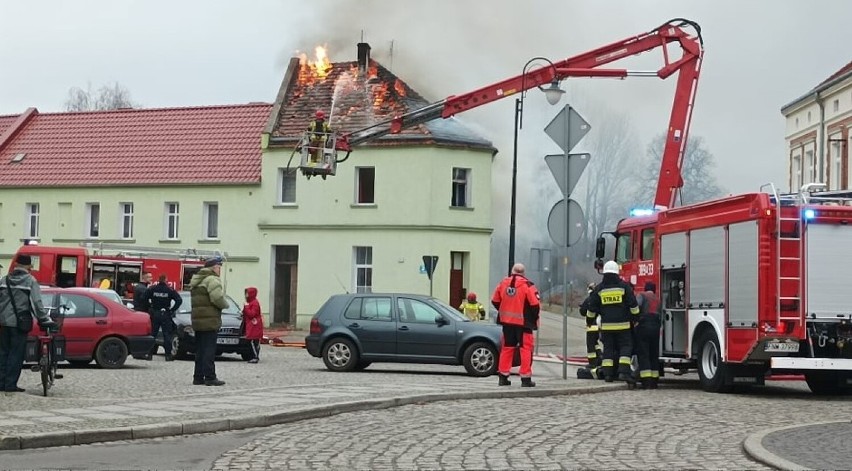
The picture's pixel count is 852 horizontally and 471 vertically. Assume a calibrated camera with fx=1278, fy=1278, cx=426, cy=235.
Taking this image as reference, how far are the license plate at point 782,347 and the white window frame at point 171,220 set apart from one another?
34.5 metres

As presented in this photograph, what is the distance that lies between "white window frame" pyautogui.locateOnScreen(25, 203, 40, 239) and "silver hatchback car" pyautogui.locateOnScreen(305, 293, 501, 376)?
1237 inches

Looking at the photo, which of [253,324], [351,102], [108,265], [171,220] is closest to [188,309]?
[253,324]

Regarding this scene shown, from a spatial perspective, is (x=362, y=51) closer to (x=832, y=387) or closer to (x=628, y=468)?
(x=832, y=387)

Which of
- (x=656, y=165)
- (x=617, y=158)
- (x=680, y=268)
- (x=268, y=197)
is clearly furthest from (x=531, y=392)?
(x=268, y=197)

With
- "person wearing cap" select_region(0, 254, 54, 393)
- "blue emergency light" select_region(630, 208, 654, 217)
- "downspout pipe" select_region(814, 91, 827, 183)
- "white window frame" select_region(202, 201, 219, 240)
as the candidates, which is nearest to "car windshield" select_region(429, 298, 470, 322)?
"blue emergency light" select_region(630, 208, 654, 217)

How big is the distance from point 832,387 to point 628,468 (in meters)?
10.8

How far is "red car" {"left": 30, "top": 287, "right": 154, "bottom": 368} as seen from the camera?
73.0 ft

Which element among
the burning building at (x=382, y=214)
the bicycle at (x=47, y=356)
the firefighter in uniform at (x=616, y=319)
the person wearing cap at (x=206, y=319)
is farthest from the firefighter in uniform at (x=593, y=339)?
the burning building at (x=382, y=214)

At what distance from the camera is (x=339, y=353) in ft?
75.9

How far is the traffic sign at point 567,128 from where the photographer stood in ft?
64.0

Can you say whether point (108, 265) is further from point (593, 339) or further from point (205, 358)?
point (205, 358)

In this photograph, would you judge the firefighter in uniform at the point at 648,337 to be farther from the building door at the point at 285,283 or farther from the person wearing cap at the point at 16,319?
the building door at the point at 285,283

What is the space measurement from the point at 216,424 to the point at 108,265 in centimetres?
2673

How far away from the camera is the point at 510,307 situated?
18.3 m
